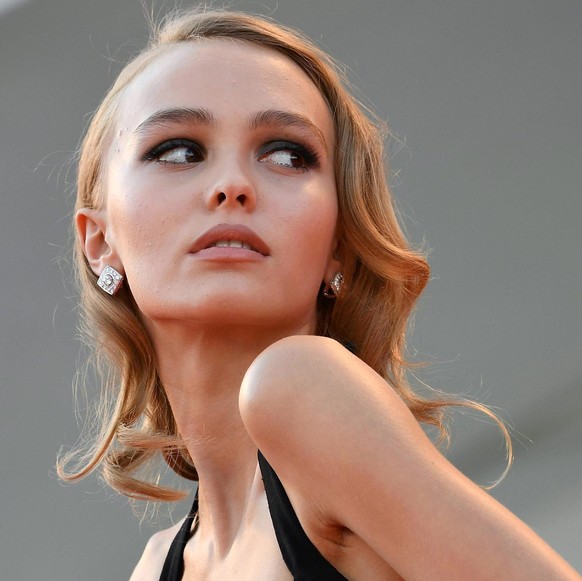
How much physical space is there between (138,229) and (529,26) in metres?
1.97

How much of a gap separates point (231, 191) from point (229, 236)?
0.19 ft

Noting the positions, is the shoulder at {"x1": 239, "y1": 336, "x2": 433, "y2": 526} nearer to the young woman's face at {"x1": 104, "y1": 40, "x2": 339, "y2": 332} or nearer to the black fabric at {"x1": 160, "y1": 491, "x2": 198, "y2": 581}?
the young woman's face at {"x1": 104, "y1": 40, "x2": 339, "y2": 332}

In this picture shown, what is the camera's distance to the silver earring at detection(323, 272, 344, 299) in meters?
1.66

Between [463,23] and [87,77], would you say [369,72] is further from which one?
[87,77]

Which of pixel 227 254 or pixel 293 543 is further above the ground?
pixel 227 254

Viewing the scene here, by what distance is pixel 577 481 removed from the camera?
3.31 metres

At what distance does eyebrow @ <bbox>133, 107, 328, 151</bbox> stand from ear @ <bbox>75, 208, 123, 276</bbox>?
0.18 metres

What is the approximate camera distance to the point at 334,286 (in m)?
1.66

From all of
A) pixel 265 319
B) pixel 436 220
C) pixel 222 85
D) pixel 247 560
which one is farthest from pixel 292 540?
pixel 436 220

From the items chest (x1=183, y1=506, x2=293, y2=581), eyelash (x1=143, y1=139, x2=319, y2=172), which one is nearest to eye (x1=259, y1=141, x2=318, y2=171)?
eyelash (x1=143, y1=139, x2=319, y2=172)

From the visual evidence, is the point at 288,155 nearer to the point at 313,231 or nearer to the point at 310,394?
the point at 313,231

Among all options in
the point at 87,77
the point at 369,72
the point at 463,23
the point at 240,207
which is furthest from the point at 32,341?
the point at 240,207

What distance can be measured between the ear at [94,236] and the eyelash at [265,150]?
0.58 feet

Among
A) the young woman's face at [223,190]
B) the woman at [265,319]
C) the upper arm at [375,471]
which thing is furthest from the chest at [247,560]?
the young woman's face at [223,190]
